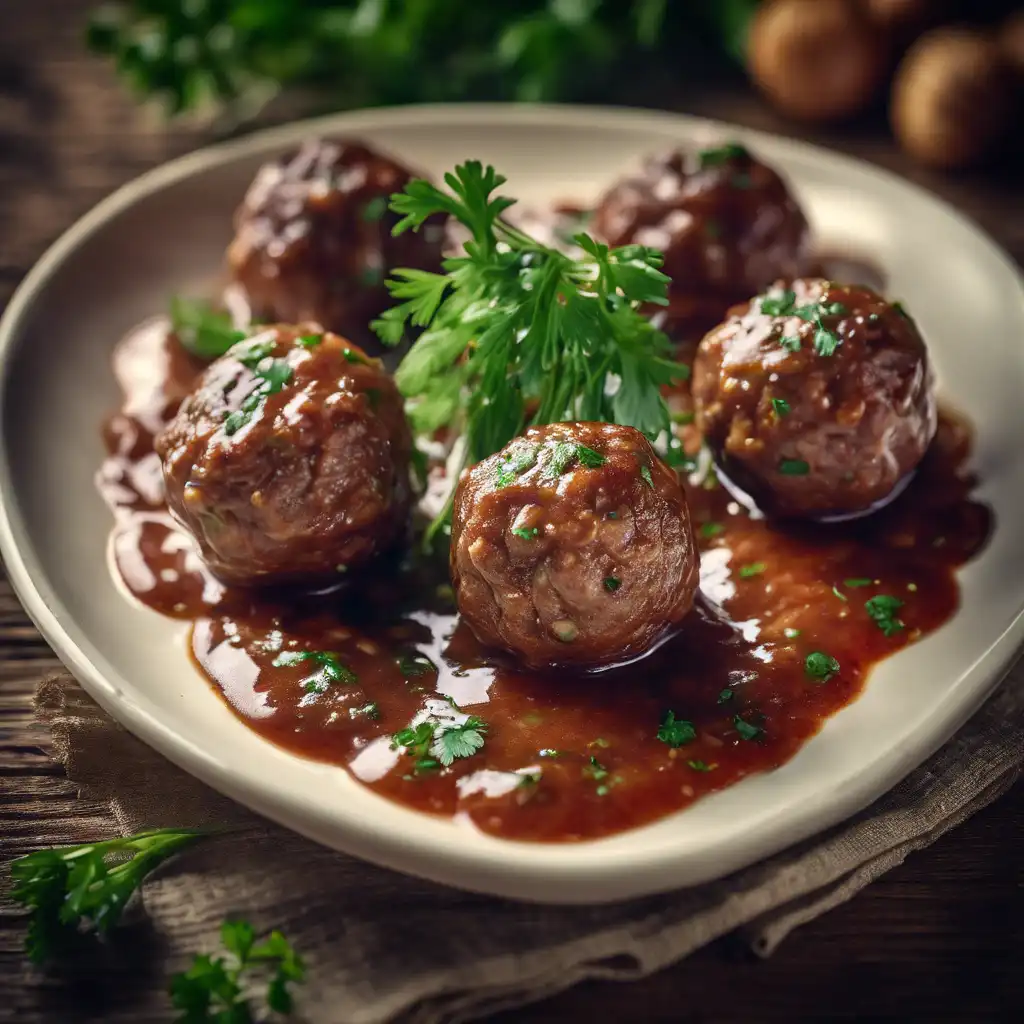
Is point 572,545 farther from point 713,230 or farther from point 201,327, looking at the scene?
point 201,327

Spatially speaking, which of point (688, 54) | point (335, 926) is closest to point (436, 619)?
point (335, 926)

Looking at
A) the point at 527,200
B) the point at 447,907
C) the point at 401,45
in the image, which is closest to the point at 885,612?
the point at 447,907

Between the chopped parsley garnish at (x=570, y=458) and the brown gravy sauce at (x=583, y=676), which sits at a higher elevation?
the chopped parsley garnish at (x=570, y=458)

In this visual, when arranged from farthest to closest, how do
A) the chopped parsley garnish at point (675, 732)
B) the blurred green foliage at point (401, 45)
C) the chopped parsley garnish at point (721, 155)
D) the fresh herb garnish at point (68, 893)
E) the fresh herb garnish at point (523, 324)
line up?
the blurred green foliage at point (401, 45) → the chopped parsley garnish at point (721, 155) → the fresh herb garnish at point (523, 324) → the chopped parsley garnish at point (675, 732) → the fresh herb garnish at point (68, 893)

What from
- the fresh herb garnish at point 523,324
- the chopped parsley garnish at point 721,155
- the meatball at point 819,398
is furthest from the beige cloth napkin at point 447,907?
the chopped parsley garnish at point 721,155

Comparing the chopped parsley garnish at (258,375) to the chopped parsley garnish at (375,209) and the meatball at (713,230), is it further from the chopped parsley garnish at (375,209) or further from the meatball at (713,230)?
the meatball at (713,230)

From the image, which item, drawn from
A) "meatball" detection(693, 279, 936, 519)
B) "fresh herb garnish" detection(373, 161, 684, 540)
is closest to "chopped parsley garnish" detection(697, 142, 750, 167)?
"meatball" detection(693, 279, 936, 519)

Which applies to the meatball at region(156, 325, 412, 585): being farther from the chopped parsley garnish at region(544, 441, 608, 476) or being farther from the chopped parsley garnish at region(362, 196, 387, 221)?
the chopped parsley garnish at region(362, 196, 387, 221)
